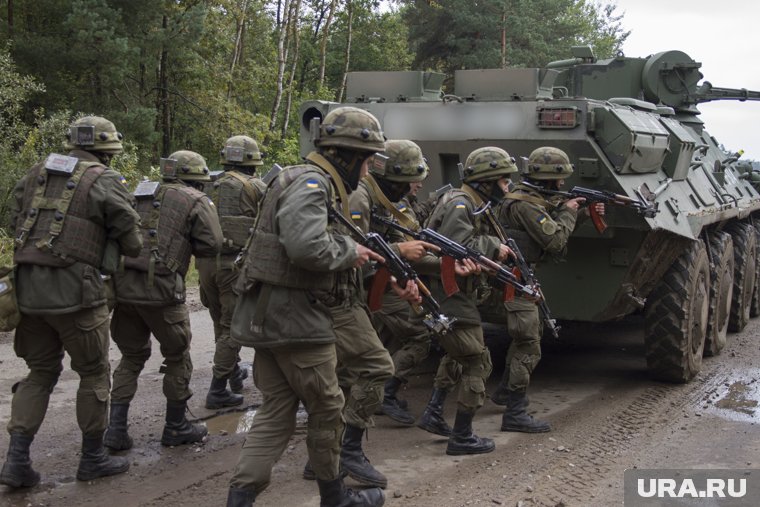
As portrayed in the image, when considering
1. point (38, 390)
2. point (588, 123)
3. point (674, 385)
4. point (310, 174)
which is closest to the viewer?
point (310, 174)

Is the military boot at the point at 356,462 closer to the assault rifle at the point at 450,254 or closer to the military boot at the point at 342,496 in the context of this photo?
the military boot at the point at 342,496

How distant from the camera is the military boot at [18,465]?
15.5 feet

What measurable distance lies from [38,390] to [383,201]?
6.99 feet

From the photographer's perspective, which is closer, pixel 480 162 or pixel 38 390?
pixel 38 390

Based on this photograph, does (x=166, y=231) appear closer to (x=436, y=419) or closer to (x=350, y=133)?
(x=350, y=133)

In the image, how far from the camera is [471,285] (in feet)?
17.7

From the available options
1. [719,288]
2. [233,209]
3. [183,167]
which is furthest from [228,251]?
[719,288]

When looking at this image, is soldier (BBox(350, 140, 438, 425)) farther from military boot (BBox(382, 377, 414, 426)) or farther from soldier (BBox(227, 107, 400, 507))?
soldier (BBox(227, 107, 400, 507))

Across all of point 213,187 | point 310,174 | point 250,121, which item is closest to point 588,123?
point 213,187

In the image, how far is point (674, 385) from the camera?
7.43m

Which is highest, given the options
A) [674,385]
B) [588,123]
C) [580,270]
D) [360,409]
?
[588,123]

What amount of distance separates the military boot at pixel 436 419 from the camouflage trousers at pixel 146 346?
5.09 feet

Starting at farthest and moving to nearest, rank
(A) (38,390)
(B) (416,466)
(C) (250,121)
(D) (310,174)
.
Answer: (C) (250,121), (B) (416,466), (A) (38,390), (D) (310,174)

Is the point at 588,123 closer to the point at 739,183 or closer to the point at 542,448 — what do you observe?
the point at 542,448
